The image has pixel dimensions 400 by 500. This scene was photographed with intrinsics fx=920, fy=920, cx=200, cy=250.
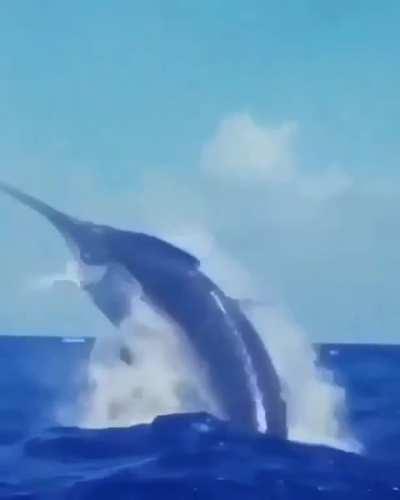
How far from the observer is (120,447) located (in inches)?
101

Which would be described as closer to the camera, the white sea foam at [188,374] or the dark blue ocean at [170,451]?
the dark blue ocean at [170,451]

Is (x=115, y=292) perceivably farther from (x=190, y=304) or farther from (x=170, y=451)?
(x=170, y=451)

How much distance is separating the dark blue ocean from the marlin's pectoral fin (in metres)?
0.12

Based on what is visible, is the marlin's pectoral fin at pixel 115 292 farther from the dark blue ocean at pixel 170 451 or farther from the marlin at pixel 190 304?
the dark blue ocean at pixel 170 451

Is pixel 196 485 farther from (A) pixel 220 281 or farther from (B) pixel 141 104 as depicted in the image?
(B) pixel 141 104

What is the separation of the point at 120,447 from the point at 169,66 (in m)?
1.10

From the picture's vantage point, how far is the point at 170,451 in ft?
8.71

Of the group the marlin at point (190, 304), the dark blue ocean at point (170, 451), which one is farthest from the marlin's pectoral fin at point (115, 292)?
the dark blue ocean at point (170, 451)

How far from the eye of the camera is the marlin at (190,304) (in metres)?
2.62

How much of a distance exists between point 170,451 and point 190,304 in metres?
0.43

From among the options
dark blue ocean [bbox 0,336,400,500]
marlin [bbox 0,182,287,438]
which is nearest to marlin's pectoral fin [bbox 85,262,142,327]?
marlin [bbox 0,182,287,438]

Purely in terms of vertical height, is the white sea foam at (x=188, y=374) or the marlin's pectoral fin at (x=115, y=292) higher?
the marlin's pectoral fin at (x=115, y=292)

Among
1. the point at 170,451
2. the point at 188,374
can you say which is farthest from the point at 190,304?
the point at 170,451

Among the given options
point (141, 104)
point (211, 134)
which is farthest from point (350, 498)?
point (141, 104)
